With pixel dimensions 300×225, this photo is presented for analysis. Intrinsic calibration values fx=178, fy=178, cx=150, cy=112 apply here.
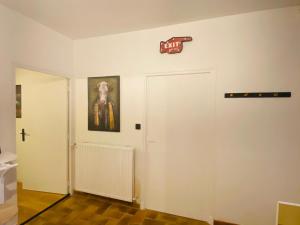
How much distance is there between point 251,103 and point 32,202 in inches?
132

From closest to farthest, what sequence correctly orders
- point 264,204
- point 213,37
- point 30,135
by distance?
point 264,204
point 213,37
point 30,135

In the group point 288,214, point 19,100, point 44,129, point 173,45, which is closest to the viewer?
point 288,214

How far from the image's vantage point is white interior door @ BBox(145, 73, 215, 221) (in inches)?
89.7

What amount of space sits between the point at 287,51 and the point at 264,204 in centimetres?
173

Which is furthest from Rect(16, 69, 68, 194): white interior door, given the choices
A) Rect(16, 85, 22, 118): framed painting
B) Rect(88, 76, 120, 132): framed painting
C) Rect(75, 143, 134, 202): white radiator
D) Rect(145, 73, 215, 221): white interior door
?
Rect(145, 73, 215, 221): white interior door

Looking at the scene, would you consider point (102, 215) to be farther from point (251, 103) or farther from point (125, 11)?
point (125, 11)

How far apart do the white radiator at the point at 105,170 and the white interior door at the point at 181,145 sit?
0.29m

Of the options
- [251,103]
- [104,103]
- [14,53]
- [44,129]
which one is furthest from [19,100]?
[251,103]

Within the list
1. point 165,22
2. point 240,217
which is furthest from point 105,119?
point 240,217

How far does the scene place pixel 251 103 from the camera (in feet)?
6.80

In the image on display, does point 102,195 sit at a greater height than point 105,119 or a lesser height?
lesser

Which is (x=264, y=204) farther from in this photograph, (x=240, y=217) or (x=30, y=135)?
(x=30, y=135)

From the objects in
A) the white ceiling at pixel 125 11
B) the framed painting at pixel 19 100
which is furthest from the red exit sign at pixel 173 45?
the framed painting at pixel 19 100

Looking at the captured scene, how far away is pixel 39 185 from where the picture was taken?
9.88 feet
